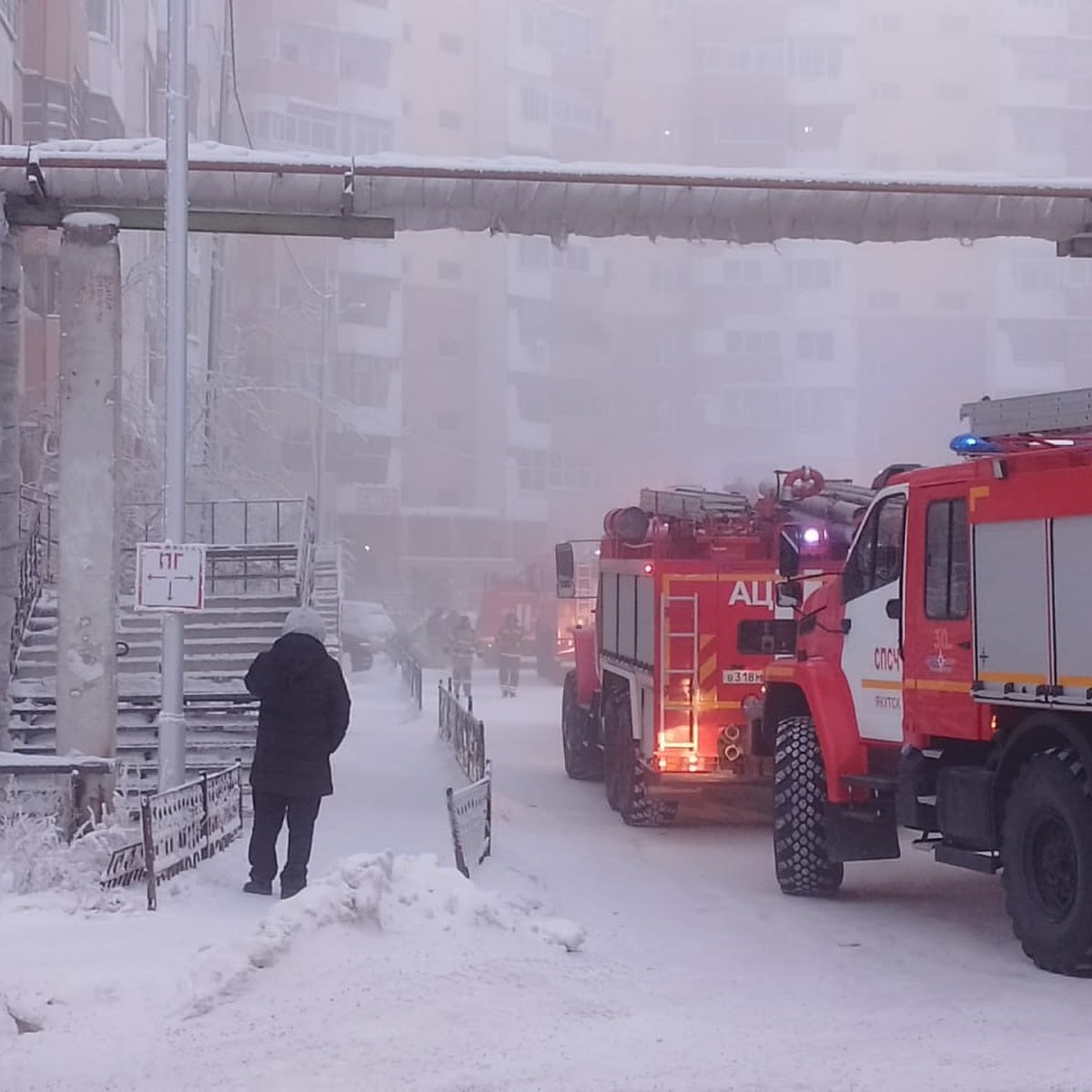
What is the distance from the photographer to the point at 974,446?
9.62m

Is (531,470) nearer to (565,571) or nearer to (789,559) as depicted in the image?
(565,571)

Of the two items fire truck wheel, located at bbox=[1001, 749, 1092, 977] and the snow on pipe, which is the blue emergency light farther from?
the snow on pipe

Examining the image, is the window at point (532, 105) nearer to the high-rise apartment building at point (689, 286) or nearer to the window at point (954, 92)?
the high-rise apartment building at point (689, 286)

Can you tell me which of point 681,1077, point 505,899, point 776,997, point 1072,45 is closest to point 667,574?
point 505,899

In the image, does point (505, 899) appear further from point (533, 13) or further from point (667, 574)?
point (533, 13)

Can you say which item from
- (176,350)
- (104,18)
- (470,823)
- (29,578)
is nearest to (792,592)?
(470,823)

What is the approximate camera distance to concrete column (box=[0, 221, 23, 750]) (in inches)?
551

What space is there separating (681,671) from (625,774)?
1.87m

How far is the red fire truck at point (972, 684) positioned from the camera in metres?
8.96

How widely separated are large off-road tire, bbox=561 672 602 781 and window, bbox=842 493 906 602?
28.1 feet

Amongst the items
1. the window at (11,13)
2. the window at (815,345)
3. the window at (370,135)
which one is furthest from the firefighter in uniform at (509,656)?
the window at (815,345)

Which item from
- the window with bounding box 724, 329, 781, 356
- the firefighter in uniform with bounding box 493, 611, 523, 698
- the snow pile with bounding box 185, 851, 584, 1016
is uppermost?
the window with bounding box 724, 329, 781, 356

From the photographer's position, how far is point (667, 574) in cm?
1494

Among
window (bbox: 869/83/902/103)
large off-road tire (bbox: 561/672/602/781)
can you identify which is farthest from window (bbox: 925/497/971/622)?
window (bbox: 869/83/902/103)
